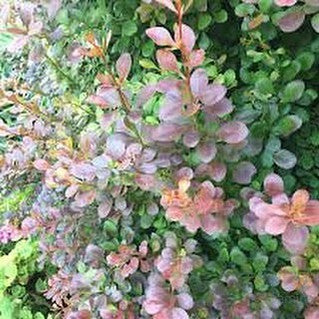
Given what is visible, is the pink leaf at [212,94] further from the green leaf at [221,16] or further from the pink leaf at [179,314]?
the pink leaf at [179,314]

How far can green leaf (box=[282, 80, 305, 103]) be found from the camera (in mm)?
1101

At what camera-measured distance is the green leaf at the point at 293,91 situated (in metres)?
1.10

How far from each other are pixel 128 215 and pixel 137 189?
77 mm

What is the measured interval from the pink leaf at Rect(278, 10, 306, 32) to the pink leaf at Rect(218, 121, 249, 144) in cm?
18

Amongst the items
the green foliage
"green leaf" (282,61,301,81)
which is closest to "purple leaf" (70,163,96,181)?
"green leaf" (282,61,301,81)

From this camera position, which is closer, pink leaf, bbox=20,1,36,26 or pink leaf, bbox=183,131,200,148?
pink leaf, bbox=183,131,200,148

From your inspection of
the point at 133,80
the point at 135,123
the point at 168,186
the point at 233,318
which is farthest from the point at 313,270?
the point at 133,80

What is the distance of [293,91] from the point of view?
1.11m

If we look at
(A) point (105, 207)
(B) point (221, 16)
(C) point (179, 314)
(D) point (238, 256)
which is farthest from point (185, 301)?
(B) point (221, 16)

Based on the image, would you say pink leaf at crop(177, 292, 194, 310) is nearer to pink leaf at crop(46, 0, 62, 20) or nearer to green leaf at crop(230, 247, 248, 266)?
green leaf at crop(230, 247, 248, 266)

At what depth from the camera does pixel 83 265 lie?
1416 mm

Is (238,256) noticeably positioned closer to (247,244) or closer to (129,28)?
(247,244)

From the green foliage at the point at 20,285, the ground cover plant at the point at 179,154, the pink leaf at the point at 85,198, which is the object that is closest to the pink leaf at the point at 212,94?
the ground cover plant at the point at 179,154

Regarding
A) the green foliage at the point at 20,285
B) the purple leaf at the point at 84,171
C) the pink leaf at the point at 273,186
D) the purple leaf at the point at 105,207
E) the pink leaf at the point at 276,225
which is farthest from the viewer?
the green foliage at the point at 20,285
